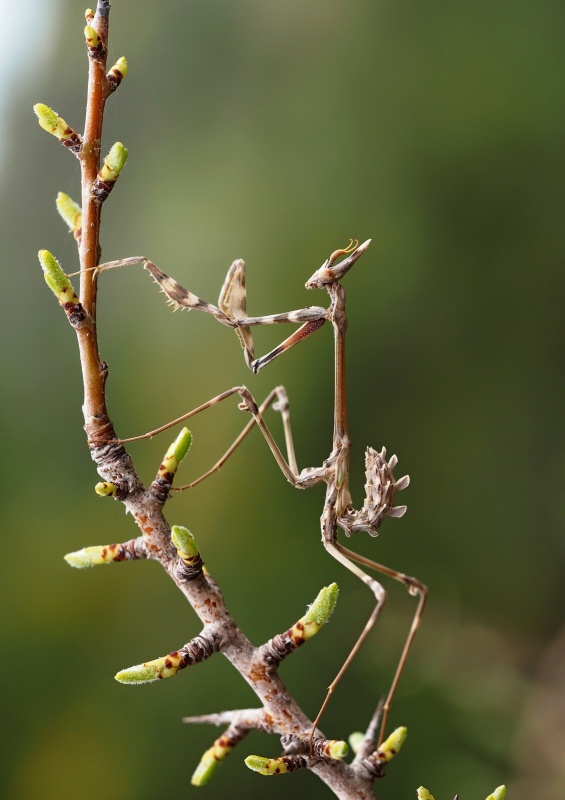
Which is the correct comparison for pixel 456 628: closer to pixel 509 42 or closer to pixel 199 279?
pixel 199 279

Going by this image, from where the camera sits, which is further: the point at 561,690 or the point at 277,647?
the point at 561,690

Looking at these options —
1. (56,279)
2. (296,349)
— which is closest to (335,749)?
(56,279)

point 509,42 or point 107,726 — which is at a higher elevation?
point 509,42

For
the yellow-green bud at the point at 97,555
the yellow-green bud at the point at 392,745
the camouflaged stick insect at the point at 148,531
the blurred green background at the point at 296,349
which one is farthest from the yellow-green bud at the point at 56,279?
the blurred green background at the point at 296,349

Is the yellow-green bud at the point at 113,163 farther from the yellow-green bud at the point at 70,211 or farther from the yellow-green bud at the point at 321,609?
the yellow-green bud at the point at 321,609

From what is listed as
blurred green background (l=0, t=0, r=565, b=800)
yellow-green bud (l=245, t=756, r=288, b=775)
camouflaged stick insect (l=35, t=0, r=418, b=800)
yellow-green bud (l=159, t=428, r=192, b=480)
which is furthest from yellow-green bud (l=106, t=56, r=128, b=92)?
blurred green background (l=0, t=0, r=565, b=800)

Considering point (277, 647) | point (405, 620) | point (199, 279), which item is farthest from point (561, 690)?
point (277, 647)
